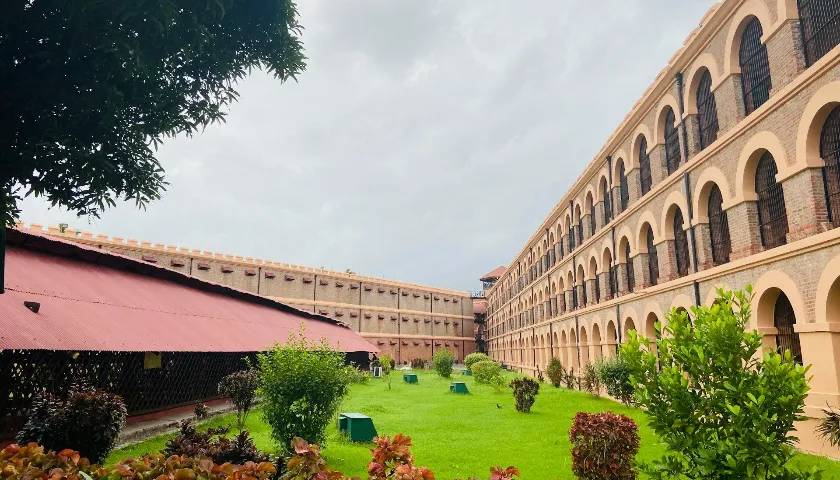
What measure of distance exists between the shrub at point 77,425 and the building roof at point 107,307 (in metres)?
2.35

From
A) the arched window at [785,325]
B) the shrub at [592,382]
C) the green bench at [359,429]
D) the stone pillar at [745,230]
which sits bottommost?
the green bench at [359,429]

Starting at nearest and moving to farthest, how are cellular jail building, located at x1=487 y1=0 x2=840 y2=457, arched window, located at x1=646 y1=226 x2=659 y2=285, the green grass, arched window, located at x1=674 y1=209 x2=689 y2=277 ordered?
the green grass
cellular jail building, located at x1=487 y1=0 x2=840 y2=457
arched window, located at x1=674 y1=209 x2=689 y2=277
arched window, located at x1=646 y1=226 x2=659 y2=285

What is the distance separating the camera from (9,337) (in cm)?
954

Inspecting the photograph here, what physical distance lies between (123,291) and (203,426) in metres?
4.66

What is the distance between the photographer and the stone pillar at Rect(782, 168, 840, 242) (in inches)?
410

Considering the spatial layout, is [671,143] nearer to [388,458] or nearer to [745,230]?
[745,230]

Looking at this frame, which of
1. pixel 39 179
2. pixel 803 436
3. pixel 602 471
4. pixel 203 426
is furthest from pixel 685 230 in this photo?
pixel 39 179

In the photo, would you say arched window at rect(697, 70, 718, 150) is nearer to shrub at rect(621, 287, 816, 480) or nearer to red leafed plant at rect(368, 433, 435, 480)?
shrub at rect(621, 287, 816, 480)

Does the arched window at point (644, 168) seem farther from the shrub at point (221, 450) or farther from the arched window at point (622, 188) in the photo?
the shrub at point (221, 450)

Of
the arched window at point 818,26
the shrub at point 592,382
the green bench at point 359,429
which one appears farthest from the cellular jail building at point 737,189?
the green bench at point 359,429

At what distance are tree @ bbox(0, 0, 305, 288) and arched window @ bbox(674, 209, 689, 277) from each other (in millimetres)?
13279

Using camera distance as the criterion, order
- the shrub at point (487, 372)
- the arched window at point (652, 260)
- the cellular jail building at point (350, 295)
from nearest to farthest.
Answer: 1. the arched window at point (652, 260)
2. the shrub at point (487, 372)
3. the cellular jail building at point (350, 295)

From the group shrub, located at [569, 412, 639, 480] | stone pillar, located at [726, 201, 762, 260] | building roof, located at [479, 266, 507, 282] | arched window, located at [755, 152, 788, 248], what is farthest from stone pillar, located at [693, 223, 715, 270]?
building roof, located at [479, 266, 507, 282]

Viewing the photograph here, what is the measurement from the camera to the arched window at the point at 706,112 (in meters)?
14.9
